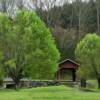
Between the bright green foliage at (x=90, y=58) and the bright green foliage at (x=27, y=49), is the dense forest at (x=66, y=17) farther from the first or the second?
the bright green foliage at (x=27, y=49)

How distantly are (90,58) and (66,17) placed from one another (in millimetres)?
39922

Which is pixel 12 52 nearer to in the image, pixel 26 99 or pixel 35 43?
pixel 35 43

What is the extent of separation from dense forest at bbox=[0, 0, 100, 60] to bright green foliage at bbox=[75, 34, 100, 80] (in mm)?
26010

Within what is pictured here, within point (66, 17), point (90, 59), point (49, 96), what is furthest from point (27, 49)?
point (66, 17)

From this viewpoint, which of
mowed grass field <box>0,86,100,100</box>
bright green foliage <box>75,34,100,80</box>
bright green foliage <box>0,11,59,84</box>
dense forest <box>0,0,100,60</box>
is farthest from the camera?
dense forest <box>0,0,100,60</box>

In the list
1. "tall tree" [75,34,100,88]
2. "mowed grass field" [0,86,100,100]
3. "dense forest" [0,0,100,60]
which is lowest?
"mowed grass field" [0,86,100,100]

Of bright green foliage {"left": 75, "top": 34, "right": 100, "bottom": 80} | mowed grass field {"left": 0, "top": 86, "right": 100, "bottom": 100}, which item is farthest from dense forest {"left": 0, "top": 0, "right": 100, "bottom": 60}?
mowed grass field {"left": 0, "top": 86, "right": 100, "bottom": 100}

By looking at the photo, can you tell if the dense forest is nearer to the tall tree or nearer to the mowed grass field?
the tall tree

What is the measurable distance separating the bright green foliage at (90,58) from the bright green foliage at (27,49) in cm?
580

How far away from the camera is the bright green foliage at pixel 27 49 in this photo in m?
42.6

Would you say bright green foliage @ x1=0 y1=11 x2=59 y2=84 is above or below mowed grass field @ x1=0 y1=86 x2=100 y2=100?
above

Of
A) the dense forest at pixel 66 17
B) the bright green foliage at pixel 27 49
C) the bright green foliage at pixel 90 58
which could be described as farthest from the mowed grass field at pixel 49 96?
the dense forest at pixel 66 17

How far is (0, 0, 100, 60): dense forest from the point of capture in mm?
78938

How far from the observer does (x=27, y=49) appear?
43.0 metres
